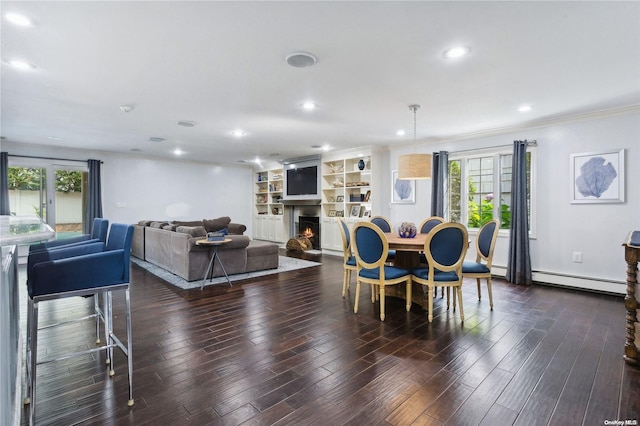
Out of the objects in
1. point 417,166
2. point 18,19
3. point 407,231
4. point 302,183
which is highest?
point 18,19

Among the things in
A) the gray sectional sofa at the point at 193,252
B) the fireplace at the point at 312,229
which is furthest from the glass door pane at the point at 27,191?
the fireplace at the point at 312,229

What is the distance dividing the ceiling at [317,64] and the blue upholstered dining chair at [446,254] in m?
1.52

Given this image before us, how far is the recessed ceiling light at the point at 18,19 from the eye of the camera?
80.4 inches

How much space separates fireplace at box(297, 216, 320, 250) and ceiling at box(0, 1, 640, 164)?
3.66 m

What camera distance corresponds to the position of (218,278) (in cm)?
494

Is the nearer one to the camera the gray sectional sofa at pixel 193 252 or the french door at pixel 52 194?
the gray sectional sofa at pixel 193 252

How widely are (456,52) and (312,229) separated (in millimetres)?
6244

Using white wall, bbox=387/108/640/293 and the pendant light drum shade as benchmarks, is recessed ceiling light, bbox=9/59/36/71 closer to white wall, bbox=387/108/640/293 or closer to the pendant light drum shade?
the pendant light drum shade

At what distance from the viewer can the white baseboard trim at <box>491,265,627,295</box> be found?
414 cm

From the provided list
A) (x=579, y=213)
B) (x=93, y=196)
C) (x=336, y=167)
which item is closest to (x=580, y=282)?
(x=579, y=213)

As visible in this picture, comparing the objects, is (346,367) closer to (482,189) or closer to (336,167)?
(482,189)

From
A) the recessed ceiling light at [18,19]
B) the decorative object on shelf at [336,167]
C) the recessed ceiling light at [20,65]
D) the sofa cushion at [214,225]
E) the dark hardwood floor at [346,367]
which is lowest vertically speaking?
the dark hardwood floor at [346,367]

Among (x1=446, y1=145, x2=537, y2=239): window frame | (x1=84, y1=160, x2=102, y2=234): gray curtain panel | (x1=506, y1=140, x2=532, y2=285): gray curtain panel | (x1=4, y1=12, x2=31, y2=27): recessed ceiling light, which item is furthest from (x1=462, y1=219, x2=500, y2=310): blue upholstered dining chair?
(x1=84, y1=160, x2=102, y2=234): gray curtain panel

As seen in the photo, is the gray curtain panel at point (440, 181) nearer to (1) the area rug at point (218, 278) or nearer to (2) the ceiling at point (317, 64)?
(2) the ceiling at point (317, 64)
